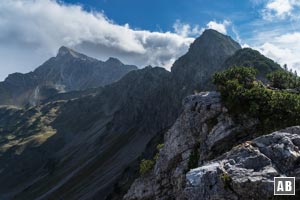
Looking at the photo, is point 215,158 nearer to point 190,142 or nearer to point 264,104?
point 264,104

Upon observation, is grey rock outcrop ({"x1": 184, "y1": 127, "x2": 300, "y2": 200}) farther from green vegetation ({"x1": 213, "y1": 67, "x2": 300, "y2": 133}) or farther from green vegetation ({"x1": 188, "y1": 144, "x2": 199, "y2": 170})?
green vegetation ({"x1": 188, "y1": 144, "x2": 199, "y2": 170})

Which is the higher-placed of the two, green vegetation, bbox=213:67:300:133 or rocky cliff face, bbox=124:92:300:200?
green vegetation, bbox=213:67:300:133

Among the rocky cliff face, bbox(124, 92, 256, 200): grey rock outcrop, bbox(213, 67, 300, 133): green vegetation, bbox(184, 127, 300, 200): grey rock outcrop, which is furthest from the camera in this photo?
bbox(124, 92, 256, 200): grey rock outcrop

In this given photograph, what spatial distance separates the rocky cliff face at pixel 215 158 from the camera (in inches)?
1399

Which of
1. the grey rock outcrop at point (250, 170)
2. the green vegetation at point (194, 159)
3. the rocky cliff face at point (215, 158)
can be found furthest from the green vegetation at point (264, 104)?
the green vegetation at point (194, 159)

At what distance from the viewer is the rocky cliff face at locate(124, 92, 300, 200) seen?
35531 mm

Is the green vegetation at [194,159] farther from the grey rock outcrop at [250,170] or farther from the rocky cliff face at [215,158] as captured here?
the grey rock outcrop at [250,170]

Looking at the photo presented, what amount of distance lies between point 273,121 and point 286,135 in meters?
9.97

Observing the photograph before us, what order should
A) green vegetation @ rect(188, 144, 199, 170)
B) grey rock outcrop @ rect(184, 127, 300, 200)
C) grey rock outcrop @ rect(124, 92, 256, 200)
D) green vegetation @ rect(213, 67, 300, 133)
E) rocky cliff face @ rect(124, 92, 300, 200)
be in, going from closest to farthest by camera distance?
grey rock outcrop @ rect(184, 127, 300, 200) < rocky cliff face @ rect(124, 92, 300, 200) < green vegetation @ rect(213, 67, 300, 133) < grey rock outcrop @ rect(124, 92, 256, 200) < green vegetation @ rect(188, 144, 199, 170)

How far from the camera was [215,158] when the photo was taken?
4428 cm

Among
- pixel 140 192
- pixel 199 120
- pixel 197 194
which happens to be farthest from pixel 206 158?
pixel 140 192

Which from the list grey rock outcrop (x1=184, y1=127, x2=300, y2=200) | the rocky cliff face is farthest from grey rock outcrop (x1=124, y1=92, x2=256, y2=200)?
grey rock outcrop (x1=184, y1=127, x2=300, y2=200)

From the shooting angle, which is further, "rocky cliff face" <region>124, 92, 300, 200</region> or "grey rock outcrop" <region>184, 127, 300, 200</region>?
"rocky cliff face" <region>124, 92, 300, 200</region>

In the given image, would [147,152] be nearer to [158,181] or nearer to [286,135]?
[158,181]
